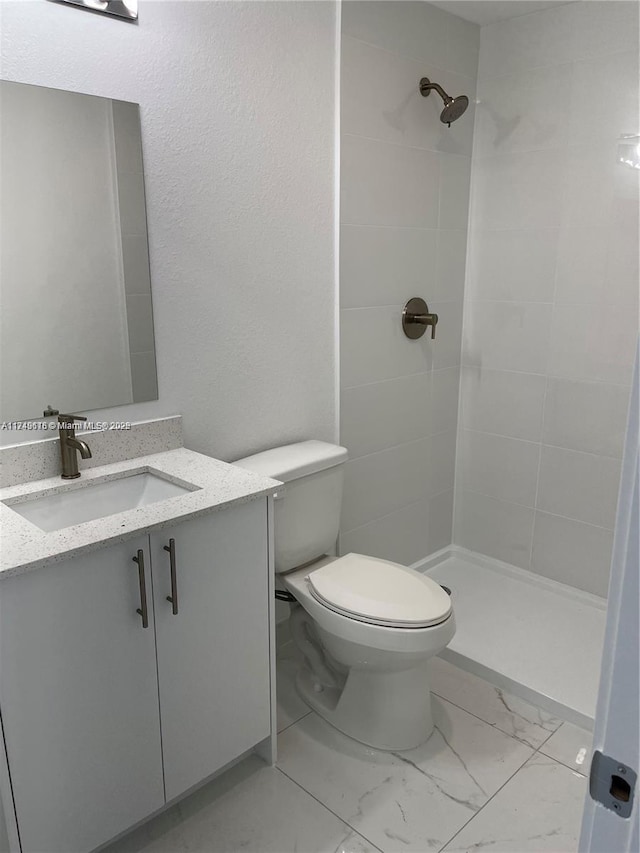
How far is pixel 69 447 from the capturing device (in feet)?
5.37

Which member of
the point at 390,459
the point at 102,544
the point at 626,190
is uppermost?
the point at 626,190

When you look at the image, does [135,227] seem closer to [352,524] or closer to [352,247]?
[352,247]

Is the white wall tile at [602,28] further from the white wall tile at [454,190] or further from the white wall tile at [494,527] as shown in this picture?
the white wall tile at [494,527]

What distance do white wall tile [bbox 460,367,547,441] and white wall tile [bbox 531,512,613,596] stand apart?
0.39m

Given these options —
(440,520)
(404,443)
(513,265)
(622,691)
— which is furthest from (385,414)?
(622,691)

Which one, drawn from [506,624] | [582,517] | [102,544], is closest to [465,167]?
[582,517]

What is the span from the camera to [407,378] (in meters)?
2.61

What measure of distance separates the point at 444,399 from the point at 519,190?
89cm

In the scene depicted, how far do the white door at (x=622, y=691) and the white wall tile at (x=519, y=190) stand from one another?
7.13 feet

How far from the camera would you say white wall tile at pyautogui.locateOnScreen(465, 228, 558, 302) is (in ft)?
8.38

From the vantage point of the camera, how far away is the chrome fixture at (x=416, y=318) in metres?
2.52

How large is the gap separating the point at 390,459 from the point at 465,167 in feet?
4.04

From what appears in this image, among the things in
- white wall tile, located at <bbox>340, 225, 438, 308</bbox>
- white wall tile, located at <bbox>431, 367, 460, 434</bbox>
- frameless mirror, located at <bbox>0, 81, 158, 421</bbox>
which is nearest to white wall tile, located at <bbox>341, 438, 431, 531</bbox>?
white wall tile, located at <bbox>431, 367, 460, 434</bbox>

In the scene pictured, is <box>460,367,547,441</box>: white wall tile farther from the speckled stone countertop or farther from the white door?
the white door
